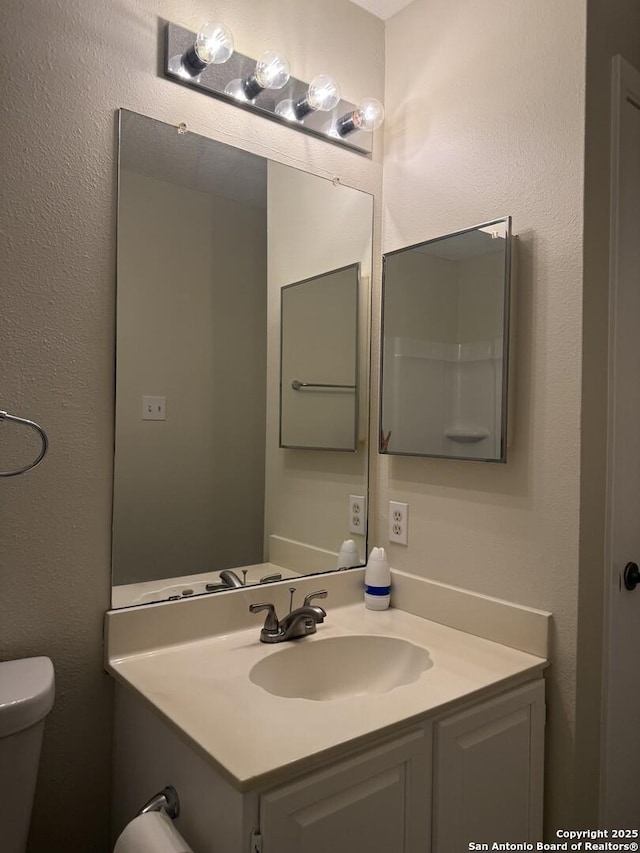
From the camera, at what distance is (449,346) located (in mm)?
1568

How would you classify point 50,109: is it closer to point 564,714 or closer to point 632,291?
point 632,291

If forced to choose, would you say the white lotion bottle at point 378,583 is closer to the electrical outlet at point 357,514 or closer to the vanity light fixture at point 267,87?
the electrical outlet at point 357,514

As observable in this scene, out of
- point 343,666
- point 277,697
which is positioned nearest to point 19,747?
point 277,697

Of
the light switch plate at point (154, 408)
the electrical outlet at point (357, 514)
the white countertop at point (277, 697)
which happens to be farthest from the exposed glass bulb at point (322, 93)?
the white countertop at point (277, 697)

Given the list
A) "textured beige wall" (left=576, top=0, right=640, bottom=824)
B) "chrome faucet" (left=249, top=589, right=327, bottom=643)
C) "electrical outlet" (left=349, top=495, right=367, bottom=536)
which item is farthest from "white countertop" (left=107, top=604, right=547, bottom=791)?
"electrical outlet" (left=349, top=495, right=367, bottom=536)

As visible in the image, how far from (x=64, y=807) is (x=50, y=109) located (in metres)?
1.47

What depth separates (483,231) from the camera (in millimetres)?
1476

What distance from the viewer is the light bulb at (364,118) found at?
166 cm

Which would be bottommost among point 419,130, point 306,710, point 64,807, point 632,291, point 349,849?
point 64,807

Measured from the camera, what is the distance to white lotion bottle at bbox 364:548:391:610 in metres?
1.68

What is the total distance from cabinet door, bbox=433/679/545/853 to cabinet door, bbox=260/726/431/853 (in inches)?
1.8

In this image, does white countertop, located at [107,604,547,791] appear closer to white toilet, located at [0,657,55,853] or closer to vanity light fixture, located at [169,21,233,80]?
white toilet, located at [0,657,55,853]

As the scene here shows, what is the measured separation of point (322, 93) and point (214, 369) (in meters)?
0.78

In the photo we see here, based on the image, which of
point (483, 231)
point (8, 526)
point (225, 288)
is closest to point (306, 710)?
point (8, 526)
